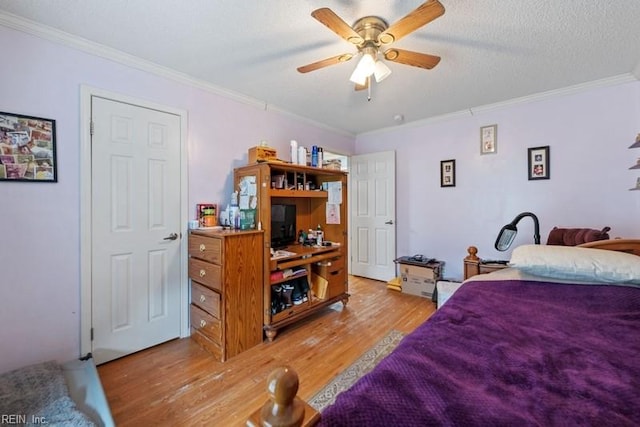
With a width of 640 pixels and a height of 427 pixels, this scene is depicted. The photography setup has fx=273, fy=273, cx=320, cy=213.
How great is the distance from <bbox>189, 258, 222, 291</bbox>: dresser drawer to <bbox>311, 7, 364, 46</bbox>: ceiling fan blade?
1.75 m

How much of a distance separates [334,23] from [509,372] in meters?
1.68

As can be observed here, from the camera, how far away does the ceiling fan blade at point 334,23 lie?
4.35 ft

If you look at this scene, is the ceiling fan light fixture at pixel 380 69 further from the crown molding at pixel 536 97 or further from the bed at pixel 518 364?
the crown molding at pixel 536 97

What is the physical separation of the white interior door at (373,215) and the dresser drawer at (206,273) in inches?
101

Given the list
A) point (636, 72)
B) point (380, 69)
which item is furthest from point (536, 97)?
point (380, 69)

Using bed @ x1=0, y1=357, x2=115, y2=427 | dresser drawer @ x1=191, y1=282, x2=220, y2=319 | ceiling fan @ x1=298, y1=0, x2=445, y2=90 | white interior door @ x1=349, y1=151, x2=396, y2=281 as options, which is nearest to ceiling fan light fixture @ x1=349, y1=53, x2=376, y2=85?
ceiling fan @ x1=298, y1=0, x2=445, y2=90

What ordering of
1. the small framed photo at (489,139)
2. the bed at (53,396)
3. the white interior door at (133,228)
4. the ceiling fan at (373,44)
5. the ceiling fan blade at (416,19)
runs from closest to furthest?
the ceiling fan blade at (416,19)
the bed at (53,396)
the ceiling fan at (373,44)
the white interior door at (133,228)
the small framed photo at (489,139)

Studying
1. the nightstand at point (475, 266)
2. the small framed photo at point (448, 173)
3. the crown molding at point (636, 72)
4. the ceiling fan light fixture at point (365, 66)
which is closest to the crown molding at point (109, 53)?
the ceiling fan light fixture at point (365, 66)

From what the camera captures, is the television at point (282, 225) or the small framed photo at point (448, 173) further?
the small framed photo at point (448, 173)

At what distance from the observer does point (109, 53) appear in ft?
6.64

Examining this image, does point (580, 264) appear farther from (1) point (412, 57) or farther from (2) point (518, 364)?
(1) point (412, 57)

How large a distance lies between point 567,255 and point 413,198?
223 cm

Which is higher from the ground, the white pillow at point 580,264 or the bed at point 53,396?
the white pillow at point 580,264

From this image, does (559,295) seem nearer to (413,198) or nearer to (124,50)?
(413,198)
